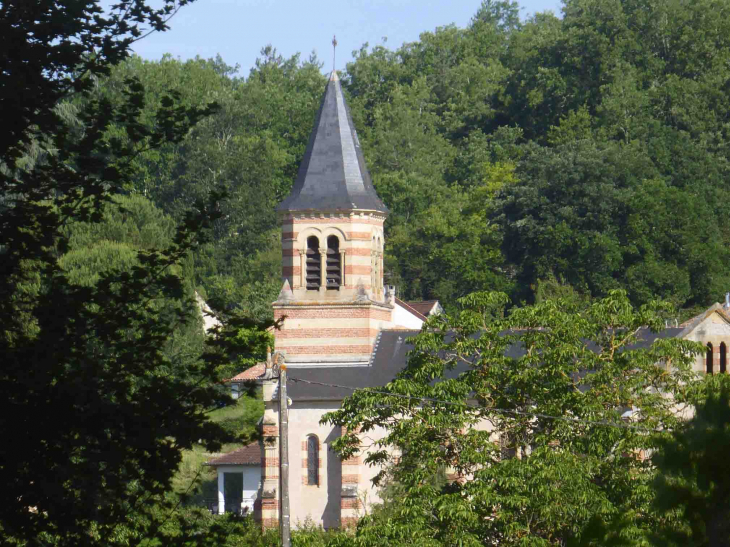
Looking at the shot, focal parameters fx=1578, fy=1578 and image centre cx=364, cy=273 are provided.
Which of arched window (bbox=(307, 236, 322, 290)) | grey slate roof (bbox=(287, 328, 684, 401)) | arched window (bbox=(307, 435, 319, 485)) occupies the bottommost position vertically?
arched window (bbox=(307, 435, 319, 485))

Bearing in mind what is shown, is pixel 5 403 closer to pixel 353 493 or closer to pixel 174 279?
pixel 174 279

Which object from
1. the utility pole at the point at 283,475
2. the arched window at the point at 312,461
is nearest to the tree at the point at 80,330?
the utility pole at the point at 283,475

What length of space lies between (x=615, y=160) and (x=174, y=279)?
5210 centimetres

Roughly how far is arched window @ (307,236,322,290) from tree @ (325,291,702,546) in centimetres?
926

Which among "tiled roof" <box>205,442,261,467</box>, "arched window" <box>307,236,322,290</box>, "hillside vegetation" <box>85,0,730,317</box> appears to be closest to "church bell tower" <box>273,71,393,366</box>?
"arched window" <box>307,236,322,290</box>

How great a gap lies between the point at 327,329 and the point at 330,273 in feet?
4.72

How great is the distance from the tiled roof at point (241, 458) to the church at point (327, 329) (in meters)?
Result: 6.63

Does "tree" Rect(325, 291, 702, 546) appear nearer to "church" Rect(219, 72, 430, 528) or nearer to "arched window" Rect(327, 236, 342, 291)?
"church" Rect(219, 72, 430, 528)

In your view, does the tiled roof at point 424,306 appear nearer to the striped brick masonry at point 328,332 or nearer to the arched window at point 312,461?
the striped brick masonry at point 328,332

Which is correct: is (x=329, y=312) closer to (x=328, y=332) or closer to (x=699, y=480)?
(x=328, y=332)

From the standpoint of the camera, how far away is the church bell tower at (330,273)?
39.4m

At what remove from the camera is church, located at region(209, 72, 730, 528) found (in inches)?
1518

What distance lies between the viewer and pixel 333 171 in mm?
40844

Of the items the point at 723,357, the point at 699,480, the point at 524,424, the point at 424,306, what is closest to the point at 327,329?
the point at 723,357
